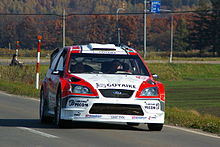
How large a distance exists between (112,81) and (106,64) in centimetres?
105

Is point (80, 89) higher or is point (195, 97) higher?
point (80, 89)

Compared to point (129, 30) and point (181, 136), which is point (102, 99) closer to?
point (181, 136)

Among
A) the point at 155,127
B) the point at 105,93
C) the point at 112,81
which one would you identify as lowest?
the point at 155,127

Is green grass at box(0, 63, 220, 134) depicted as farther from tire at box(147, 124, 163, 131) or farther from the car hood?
the car hood

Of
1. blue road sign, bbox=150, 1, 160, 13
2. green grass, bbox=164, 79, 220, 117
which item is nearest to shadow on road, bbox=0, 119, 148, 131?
green grass, bbox=164, 79, 220, 117

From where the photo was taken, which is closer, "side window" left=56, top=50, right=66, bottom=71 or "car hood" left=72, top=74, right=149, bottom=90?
"car hood" left=72, top=74, right=149, bottom=90

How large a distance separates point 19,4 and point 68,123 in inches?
5751

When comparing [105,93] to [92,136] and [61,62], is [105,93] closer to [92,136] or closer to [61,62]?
[92,136]

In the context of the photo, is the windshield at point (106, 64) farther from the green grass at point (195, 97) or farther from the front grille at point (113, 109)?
the green grass at point (195, 97)

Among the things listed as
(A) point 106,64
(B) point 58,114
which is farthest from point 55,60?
(B) point 58,114

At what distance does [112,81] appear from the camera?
12.8m

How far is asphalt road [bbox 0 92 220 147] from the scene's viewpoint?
1114 cm

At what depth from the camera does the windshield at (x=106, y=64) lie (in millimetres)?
13578

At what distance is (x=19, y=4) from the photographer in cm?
15700
